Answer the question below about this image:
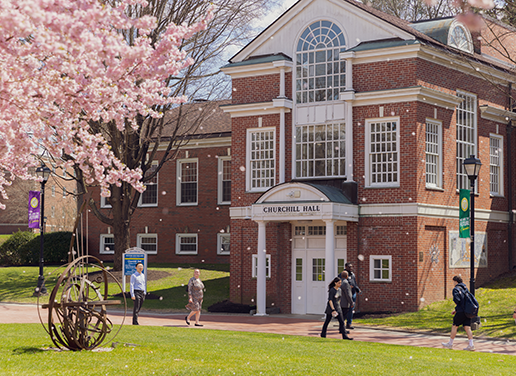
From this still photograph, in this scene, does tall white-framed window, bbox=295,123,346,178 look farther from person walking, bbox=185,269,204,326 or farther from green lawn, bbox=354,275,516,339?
person walking, bbox=185,269,204,326

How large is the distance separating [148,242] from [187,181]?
4.17 m

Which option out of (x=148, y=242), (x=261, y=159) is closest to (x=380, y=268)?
(x=261, y=159)

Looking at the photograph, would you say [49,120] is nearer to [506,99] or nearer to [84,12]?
[84,12]

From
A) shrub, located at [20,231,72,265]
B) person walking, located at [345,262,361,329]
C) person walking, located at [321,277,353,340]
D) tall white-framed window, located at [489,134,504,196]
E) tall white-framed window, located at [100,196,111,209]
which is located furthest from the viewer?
shrub, located at [20,231,72,265]

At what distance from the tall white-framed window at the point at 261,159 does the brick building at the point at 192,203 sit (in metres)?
9.67

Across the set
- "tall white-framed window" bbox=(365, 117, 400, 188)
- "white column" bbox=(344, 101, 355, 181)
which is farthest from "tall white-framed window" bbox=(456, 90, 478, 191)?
"white column" bbox=(344, 101, 355, 181)

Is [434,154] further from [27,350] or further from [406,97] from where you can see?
[27,350]

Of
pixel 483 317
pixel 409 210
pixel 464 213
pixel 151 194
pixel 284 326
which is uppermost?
pixel 151 194

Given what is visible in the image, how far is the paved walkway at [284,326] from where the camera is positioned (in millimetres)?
17109

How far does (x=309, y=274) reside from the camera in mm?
24672

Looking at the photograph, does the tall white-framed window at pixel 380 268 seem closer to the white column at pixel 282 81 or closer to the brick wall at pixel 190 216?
the white column at pixel 282 81

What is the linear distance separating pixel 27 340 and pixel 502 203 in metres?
19.8

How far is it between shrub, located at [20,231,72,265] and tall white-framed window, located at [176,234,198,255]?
722cm

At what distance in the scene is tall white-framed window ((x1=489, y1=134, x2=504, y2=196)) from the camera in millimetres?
27172
